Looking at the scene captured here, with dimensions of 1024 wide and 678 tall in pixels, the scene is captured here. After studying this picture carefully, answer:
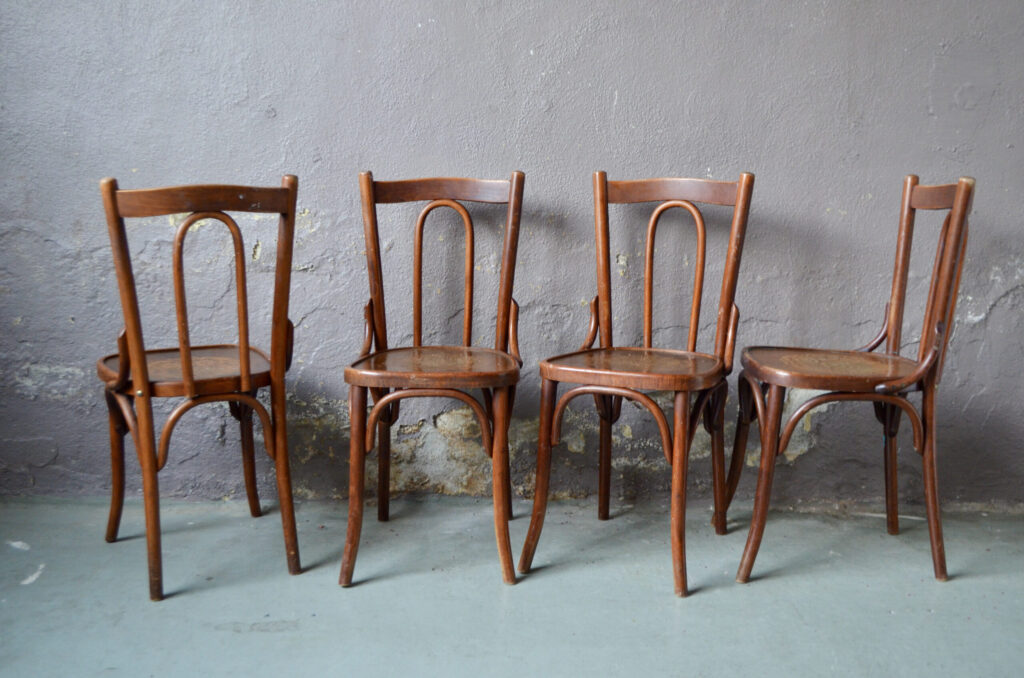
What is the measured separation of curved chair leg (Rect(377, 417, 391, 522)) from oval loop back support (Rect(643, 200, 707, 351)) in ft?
2.70

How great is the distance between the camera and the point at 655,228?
7.66 feet

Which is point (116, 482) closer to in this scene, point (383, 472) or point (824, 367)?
point (383, 472)

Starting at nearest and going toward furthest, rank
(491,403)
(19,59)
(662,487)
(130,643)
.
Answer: (130,643), (491,403), (19,59), (662,487)

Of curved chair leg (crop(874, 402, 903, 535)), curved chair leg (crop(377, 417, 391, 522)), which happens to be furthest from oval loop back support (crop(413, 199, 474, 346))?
curved chair leg (crop(874, 402, 903, 535))

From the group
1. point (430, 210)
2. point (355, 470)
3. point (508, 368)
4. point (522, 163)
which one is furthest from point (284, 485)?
point (522, 163)

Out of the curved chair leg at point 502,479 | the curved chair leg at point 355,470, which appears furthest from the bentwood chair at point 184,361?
the curved chair leg at point 502,479

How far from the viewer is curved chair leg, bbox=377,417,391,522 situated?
7.84 feet

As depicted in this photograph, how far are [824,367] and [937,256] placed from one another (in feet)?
1.85

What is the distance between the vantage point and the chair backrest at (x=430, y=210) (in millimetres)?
2244

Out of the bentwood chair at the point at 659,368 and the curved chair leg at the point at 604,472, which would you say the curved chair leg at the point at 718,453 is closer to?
the bentwood chair at the point at 659,368

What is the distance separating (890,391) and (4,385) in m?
2.57

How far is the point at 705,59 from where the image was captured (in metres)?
2.36

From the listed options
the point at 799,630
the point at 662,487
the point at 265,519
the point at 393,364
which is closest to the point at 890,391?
the point at 799,630

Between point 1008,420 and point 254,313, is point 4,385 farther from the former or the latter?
point 1008,420
